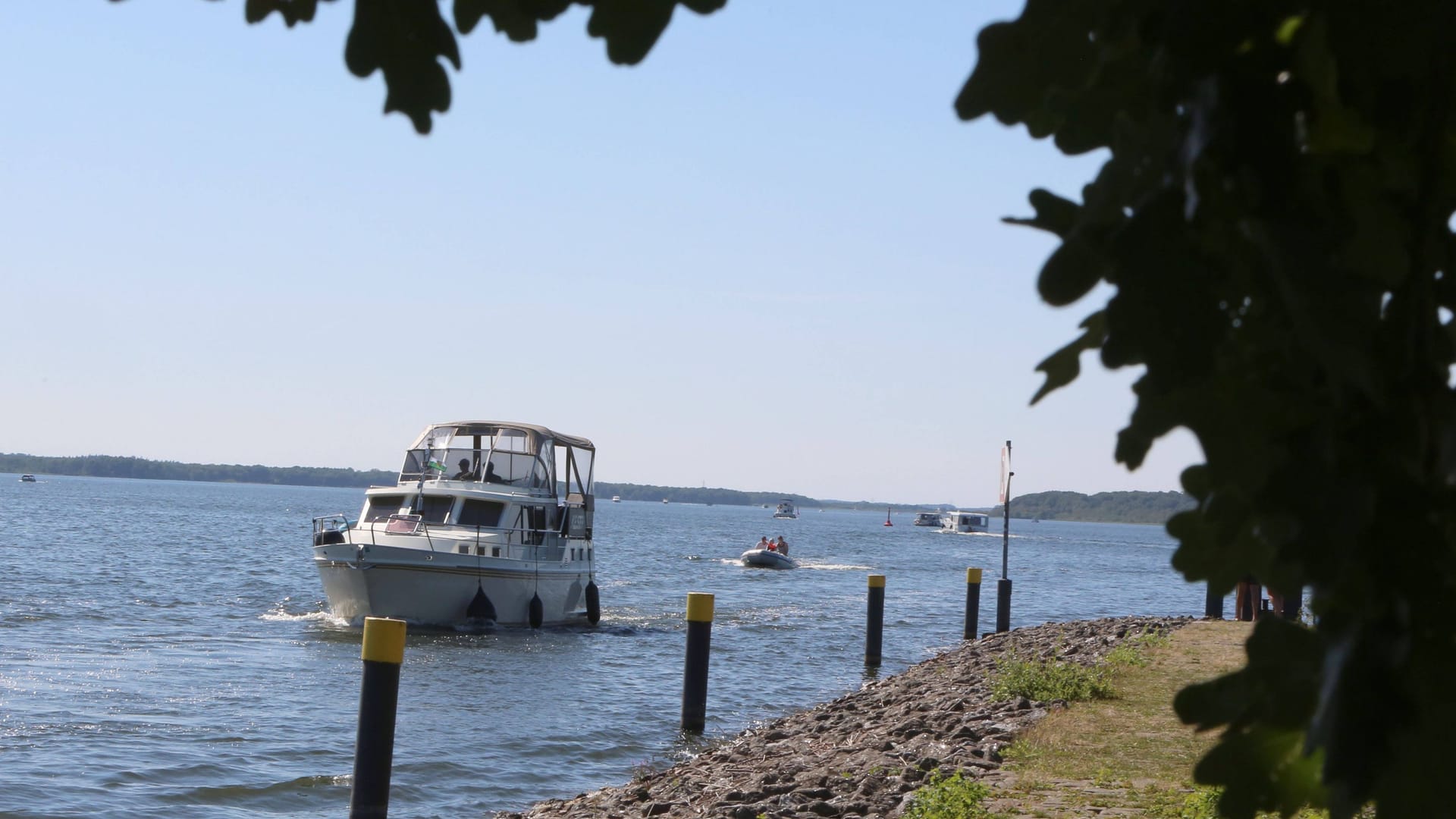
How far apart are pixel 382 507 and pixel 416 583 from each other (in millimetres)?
2855

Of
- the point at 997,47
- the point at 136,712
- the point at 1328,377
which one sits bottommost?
the point at 136,712

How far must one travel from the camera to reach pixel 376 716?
9.18 metres

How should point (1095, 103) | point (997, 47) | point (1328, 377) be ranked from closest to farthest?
point (1328, 377)
point (1095, 103)
point (997, 47)

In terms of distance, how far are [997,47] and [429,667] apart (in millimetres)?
20961

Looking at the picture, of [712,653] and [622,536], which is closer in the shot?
[712,653]

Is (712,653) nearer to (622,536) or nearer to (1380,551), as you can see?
(1380,551)

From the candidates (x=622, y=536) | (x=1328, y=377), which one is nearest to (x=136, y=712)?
(x=1328, y=377)

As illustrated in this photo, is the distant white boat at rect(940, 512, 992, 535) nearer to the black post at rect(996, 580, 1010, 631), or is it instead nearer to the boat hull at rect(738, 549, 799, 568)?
the boat hull at rect(738, 549, 799, 568)

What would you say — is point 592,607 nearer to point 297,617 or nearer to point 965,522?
point 297,617

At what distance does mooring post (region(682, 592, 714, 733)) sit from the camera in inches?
601

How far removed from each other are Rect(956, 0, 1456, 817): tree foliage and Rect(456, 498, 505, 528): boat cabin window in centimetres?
2604

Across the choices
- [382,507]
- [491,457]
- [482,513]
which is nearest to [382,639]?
[482,513]

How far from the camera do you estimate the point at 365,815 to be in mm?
9320

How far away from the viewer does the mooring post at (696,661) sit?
50.1 feet
